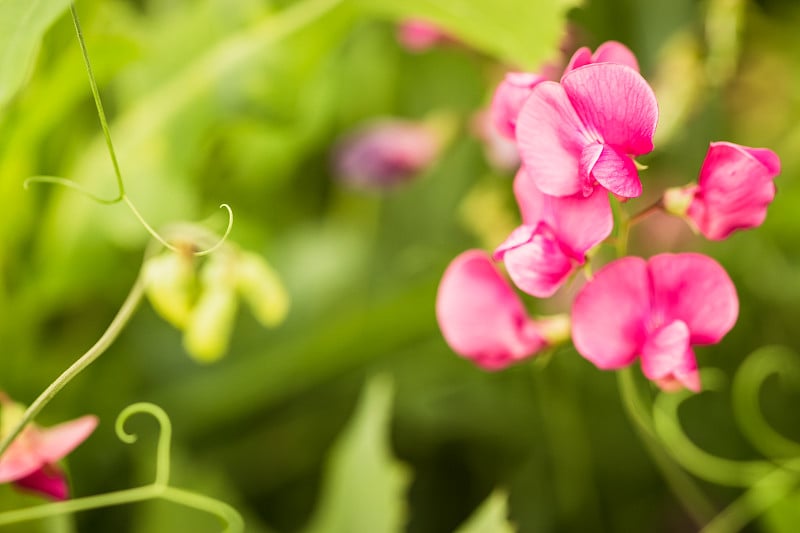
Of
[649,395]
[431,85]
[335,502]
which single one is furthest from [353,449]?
[431,85]

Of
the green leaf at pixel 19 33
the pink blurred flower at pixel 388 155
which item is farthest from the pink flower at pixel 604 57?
the pink blurred flower at pixel 388 155

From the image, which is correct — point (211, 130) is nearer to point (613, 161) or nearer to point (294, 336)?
point (294, 336)

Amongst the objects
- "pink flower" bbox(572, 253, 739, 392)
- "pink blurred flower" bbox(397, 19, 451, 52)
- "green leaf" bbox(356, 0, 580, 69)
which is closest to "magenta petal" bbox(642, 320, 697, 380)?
"pink flower" bbox(572, 253, 739, 392)

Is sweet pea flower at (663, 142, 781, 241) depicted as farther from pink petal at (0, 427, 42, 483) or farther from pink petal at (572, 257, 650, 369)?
pink petal at (0, 427, 42, 483)

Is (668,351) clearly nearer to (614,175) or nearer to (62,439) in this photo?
(614,175)

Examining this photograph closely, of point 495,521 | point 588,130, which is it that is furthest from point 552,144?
point 495,521
